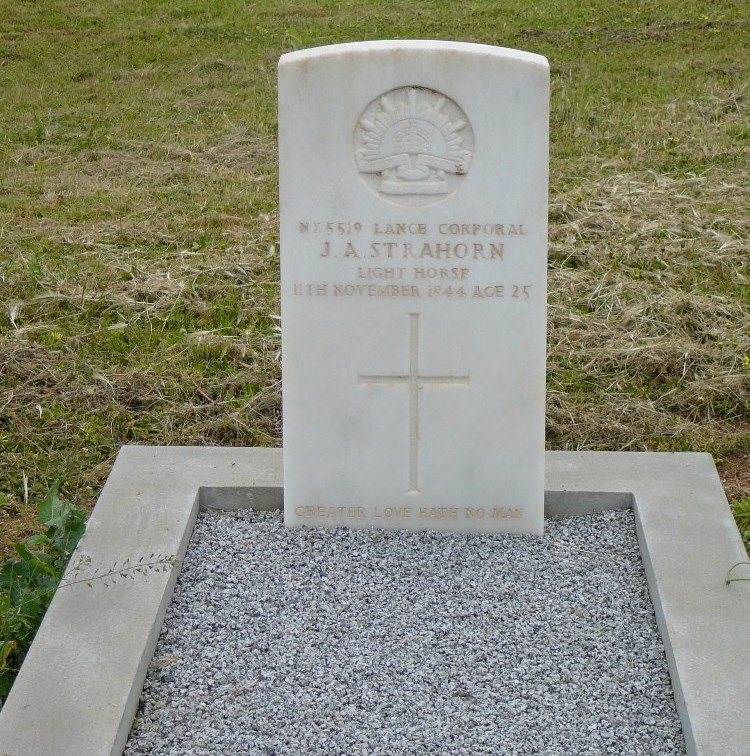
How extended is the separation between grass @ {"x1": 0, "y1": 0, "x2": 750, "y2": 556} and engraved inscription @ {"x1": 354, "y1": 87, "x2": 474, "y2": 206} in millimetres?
1559

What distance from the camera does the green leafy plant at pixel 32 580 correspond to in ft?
10.6

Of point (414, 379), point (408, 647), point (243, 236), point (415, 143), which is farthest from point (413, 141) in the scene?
point (243, 236)

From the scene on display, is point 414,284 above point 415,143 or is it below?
below

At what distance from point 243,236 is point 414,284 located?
329 cm

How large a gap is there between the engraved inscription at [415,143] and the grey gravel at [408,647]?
1096 millimetres

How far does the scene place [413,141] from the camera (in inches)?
132

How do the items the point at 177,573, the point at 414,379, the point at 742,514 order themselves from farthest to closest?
the point at 742,514, the point at 414,379, the point at 177,573

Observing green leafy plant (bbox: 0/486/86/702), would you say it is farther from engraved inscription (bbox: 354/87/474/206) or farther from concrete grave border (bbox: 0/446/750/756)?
engraved inscription (bbox: 354/87/474/206)

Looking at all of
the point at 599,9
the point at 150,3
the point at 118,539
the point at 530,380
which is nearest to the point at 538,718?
the point at 530,380

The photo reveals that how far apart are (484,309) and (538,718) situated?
47.5 inches

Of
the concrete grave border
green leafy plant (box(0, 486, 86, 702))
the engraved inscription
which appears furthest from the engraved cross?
green leafy plant (box(0, 486, 86, 702))

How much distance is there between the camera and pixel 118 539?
3.55 metres

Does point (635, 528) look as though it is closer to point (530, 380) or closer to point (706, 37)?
point (530, 380)

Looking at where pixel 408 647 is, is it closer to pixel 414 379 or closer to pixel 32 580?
pixel 414 379
